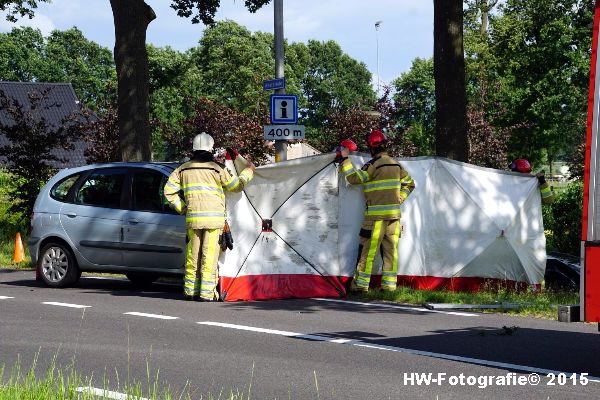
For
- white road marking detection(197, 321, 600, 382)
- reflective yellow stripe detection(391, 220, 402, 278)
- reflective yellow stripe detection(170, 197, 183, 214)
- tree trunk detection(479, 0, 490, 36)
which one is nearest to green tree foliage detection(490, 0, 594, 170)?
tree trunk detection(479, 0, 490, 36)

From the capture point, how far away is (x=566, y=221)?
2041 cm

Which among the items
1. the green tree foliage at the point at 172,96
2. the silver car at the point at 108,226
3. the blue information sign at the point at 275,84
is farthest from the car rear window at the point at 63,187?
the green tree foliage at the point at 172,96

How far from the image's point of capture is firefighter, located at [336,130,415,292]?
42.9ft

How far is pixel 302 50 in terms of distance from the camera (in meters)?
103

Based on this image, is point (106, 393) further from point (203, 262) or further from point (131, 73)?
point (131, 73)

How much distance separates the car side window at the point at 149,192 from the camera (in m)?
13.4

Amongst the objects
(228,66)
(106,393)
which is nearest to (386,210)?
(106,393)

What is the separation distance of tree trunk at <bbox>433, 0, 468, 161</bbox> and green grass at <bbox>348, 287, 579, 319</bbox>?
3338 millimetres

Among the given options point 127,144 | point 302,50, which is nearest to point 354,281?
point 127,144

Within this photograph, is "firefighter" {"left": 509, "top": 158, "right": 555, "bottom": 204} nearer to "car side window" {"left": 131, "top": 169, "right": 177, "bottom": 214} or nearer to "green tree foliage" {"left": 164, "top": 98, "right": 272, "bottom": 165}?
"car side window" {"left": 131, "top": 169, "right": 177, "bottom": 214}

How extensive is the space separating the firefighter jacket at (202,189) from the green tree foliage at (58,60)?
284ft

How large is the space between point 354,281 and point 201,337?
4.09m

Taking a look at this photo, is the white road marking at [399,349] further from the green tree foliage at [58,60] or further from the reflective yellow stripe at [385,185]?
the green tree foliage at [58,60]

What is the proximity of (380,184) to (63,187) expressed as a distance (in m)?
4.46
